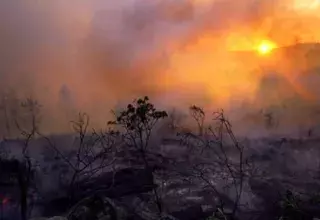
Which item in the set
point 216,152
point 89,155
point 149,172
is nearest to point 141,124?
point 149,172

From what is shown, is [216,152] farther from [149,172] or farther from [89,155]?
[89,155]

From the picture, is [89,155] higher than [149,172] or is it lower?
higher

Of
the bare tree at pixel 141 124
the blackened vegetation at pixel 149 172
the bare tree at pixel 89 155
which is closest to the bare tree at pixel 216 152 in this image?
the blackened vegetation at pixel 149 172

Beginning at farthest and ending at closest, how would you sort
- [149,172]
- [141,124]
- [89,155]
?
[89,155]
[149,172]
[141,124]

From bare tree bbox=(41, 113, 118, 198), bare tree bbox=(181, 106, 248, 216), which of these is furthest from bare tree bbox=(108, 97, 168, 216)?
bare tree bbox=(181, 106, 248, 216)

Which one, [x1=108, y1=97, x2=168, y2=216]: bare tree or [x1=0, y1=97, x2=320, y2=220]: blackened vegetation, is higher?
[x1=108, y1=97, x2=168, y2=216]: bare tree

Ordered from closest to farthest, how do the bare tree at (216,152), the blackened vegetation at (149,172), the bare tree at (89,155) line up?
the blackened vegetation at (149,172) < the bare tree at (216,152) < the bare tree at (89,155)

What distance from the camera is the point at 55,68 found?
66.8ft

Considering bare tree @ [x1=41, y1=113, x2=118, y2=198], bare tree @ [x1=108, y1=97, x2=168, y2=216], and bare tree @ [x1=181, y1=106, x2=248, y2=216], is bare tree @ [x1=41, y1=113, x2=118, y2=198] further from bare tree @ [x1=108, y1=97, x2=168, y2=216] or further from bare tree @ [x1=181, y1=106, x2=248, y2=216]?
bare tree @ [x1=181, y1=106, x2=248, y2=216]

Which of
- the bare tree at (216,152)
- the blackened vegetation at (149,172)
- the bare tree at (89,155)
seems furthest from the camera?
the bare tree at (89,155)

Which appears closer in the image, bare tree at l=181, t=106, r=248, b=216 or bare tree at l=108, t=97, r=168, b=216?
bare tree at l=108, t=97, r=168, b=216

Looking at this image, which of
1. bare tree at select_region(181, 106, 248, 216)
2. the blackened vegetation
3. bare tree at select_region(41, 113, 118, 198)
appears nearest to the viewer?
the blackened vegetation

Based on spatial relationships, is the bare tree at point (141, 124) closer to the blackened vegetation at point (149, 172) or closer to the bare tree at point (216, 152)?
the blackened vegetation at point (149, 172)

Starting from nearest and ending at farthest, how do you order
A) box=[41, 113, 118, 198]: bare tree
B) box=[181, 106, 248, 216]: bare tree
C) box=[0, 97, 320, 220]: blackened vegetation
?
box=[0, 97, 320, 220]: blackened vegetation < box=[181, 106, 248, 216]: bare tree < box=[41, 113, 118, 198]: bare tree
